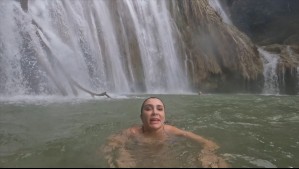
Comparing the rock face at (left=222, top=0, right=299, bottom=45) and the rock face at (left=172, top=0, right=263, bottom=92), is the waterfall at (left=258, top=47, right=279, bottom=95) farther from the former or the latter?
the rock face at (left=222, top=0, right=299, bottom=45)

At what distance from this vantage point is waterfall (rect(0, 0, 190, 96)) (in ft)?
43.7

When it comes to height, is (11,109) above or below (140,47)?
below

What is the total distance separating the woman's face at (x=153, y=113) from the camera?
5.65 m

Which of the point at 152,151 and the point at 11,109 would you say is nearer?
the point at 152,151

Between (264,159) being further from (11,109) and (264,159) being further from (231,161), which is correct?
(11,109)

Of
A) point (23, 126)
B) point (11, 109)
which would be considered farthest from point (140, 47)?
point (23, 126)

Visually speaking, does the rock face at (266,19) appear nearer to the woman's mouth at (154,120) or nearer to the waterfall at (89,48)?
the waterfall at (89,48)

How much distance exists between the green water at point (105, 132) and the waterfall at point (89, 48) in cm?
224

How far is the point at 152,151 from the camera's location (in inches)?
206

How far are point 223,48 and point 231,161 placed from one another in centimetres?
1690

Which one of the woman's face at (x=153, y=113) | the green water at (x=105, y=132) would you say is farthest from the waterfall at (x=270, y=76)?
the woman's face at (x=153, y=113)

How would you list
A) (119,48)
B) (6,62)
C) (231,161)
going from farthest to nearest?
(119,48), (6,62), (231,161)

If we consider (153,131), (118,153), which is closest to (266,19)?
(153,131)

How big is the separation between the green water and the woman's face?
39cm
